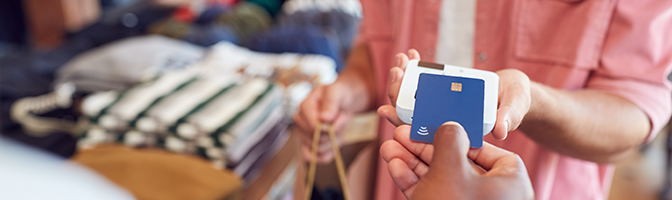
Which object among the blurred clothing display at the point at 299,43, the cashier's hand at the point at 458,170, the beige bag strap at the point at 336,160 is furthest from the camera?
the blurred clothing display at the point at 299,43

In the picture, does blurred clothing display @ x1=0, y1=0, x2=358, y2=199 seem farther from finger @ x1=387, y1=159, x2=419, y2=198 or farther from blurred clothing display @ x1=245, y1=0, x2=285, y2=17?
blurred clothing display @ x1=245, y1=0, x2=285, y2=17

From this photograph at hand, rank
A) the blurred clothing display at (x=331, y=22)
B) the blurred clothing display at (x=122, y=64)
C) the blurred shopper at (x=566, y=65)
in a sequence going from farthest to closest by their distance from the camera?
the blurred clothing display at (x=331, y=22) < the blurred clothing display at (x=122, y=64) < the blurred shopper at (x=566, y=65)

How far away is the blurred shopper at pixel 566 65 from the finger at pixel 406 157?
0.10ft

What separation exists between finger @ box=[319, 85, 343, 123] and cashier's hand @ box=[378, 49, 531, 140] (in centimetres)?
21

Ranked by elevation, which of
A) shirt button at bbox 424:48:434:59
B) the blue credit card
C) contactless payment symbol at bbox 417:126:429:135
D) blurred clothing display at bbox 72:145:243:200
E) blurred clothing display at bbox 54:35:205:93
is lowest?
blurred clothing display at bbox 72:145:243:200

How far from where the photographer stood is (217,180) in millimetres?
564

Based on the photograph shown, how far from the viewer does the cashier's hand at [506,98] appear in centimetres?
22

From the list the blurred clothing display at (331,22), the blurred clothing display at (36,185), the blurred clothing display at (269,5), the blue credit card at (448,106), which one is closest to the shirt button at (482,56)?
the blue credit card at (448,106)

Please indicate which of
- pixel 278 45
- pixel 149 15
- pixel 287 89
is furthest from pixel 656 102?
pixel 149 15

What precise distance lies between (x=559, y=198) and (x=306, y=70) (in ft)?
2.40

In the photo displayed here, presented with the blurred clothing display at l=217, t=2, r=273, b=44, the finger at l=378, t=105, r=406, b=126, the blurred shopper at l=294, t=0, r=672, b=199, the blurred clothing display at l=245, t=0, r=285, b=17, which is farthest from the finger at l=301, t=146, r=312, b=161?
the blurred clothing display at l=245, t=0, r=285, b=17

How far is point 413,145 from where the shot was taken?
23 cm

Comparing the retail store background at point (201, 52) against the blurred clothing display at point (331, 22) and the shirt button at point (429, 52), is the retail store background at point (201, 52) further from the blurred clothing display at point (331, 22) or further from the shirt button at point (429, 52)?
the shirt button at point (429, 52)

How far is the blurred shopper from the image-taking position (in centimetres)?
30
